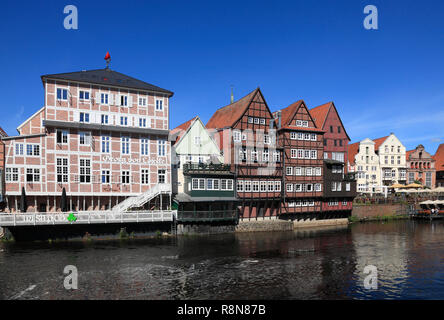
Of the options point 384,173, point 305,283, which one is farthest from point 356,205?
point 305,283

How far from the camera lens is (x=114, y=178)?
138 feet

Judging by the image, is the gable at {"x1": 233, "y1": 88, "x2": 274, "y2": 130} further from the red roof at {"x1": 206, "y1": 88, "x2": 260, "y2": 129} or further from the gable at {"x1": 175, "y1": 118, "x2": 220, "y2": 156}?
the gable at {"x1": 175, "y1": 118, "x2": 220, "y2": 156}

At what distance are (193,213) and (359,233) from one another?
2105 centimetres

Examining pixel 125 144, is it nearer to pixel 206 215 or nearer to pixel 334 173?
pixel 206 215

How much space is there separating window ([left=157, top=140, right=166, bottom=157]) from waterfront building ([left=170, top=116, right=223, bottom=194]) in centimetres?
233

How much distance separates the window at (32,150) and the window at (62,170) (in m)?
2.31

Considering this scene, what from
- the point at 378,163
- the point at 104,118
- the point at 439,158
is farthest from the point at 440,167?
the point at 104,118

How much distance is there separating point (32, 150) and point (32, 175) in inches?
107

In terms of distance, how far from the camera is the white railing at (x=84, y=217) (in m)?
34.1

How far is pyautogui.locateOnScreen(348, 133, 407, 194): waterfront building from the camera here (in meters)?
71.0

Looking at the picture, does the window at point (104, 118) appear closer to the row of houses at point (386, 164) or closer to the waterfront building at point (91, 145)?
the waterfront building at point (91, 145)

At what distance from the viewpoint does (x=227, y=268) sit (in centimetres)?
2627

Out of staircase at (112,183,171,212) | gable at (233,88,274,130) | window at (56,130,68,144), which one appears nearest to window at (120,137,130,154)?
staircase at (112,183,171,212)
